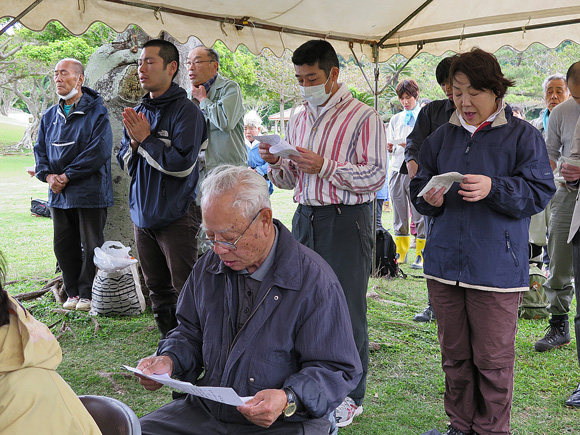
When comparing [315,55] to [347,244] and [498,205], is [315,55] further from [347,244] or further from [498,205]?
[498,205]

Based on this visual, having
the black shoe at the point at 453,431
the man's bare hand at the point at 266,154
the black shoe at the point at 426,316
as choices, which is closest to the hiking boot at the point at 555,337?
the black shoe at the point at 426,316

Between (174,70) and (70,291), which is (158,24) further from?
(70,291)

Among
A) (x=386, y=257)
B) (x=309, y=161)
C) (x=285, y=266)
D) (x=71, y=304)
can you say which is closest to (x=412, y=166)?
(x=309, y=161)

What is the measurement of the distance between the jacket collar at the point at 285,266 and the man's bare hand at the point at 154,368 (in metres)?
0.37

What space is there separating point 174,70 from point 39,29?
3.07 feet

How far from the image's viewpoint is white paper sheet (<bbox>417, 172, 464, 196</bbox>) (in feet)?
8.70

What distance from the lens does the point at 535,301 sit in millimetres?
5516

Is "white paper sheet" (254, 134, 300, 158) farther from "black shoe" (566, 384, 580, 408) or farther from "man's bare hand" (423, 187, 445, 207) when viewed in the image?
"black shoe" (566, 384, 580, 408)

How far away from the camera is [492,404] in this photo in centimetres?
292

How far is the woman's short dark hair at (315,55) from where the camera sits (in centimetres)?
338

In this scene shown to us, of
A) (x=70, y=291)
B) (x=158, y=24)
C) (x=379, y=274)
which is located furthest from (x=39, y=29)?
(x=379, y=274)

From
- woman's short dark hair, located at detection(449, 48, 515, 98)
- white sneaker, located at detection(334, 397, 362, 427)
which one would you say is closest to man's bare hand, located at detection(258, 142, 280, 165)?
woman's short dark hair, located at detection(449, 48, 515, 98)

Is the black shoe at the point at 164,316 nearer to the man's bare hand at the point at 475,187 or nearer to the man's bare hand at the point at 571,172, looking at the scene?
the man's bare hand at the point at 475,187

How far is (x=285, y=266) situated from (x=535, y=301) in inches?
167
